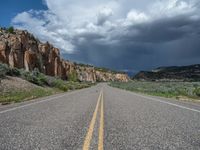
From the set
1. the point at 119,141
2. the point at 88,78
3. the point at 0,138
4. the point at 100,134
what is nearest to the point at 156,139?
the point at 119,141

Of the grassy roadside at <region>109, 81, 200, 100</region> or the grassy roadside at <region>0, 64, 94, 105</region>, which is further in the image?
the grassy roadside at <region>109, 81, 200, 100</region>

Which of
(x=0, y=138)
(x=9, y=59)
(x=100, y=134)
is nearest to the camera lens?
(x=0, y=138)

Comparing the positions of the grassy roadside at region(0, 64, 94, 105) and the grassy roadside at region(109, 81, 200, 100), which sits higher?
the grassy roadside at region(0, 64, 94, 105)

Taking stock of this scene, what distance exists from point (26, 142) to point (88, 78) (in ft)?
632

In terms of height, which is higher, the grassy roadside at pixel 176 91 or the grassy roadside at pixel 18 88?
the grassy roadside at pixel 18 88

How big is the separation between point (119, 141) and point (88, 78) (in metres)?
193

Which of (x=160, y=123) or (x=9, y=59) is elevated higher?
(x=9, y=59)

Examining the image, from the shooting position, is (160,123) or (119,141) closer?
(119,141)

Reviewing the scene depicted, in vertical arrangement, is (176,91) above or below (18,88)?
below

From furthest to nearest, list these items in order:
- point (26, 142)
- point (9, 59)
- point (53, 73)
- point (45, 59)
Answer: point (53, 73) < point (45, 59) < point (9, 59) < point (26, 142)

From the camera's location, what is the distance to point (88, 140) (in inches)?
267

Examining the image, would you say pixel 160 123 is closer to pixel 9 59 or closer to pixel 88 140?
pixel 88 140

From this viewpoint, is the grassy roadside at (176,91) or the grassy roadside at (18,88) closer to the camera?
the grassy roadside at (18,88)

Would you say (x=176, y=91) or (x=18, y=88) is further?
(x=176, y=91)
